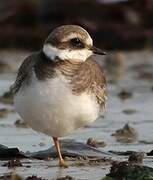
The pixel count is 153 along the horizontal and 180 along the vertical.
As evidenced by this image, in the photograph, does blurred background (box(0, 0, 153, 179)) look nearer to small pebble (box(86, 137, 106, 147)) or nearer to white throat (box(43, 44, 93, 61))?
small pebble (box(86, 137, 106, 147))

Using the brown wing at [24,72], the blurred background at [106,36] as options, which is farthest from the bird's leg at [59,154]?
the blurred background at [106,36]

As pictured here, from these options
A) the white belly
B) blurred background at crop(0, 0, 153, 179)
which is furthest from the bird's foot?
blurred background at crop(0, 0, 153, 179)

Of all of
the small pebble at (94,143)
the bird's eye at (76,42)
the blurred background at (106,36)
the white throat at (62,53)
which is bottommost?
the small pebble at (94,143)

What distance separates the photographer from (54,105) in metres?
6.29

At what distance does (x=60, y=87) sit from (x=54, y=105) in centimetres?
14

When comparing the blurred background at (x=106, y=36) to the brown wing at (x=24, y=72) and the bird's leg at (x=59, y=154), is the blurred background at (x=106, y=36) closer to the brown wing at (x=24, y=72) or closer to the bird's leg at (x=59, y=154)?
the bird's leg at (x=59, y=154)

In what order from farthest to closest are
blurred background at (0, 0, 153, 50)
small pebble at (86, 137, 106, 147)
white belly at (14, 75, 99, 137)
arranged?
blurred background at (0, 0, 153, 50) < small pebble at (86, 137, 106, 147) < white belly at (14, 75, 99, 137)

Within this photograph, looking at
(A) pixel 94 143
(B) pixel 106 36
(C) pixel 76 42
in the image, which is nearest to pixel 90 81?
(C) pixel 76 42

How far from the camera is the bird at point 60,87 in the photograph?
247 inches

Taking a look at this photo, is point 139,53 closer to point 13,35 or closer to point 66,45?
point 13,35

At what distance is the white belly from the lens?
6.25 meters

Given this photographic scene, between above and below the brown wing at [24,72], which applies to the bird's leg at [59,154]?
below

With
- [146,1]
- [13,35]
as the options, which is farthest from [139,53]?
[13,35]

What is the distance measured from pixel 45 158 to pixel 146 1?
27.9 ft
